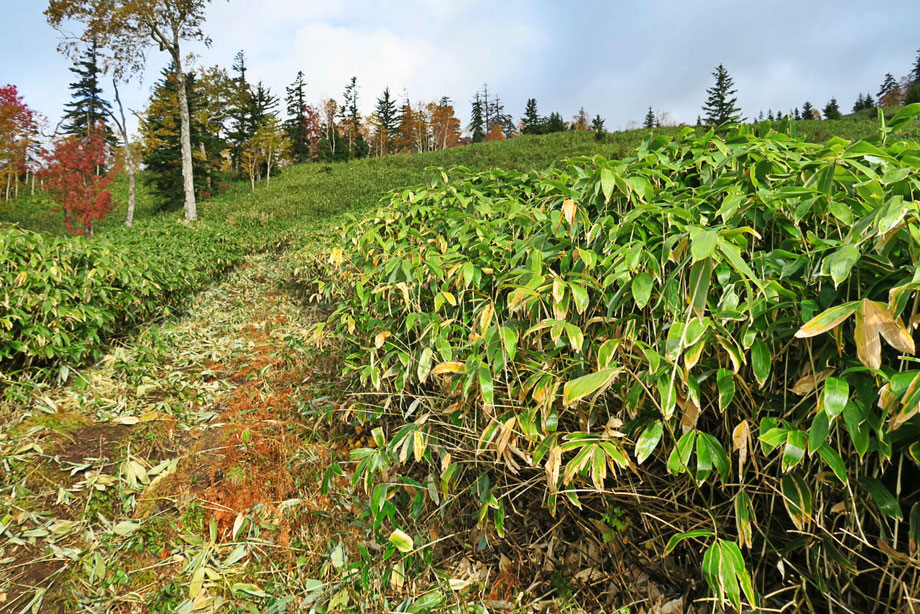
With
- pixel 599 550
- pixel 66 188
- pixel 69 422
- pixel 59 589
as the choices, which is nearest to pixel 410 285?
pixel 599 550

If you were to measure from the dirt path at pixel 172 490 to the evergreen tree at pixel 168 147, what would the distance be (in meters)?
17.2

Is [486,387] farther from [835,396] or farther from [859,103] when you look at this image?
[859,103]

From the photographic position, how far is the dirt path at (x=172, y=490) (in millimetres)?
1429

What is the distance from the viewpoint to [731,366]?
0.93 metres

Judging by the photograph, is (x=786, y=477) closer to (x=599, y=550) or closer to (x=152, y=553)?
(x=599, y=550)

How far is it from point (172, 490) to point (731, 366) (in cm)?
223

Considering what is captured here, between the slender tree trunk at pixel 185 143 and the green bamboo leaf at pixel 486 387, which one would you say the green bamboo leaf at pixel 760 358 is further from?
the slender tree trunk at pixel 185 143

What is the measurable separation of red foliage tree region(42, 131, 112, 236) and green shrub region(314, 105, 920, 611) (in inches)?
714

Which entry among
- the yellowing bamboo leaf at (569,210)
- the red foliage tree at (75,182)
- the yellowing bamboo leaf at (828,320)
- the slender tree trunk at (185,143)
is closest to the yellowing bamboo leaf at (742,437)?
the yellowing bamboo leaf at (828,320)

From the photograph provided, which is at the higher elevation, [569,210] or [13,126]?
[13,126]

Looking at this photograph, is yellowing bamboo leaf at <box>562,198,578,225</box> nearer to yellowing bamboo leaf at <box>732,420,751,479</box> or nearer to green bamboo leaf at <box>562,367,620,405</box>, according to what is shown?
green bamboo leaf at <box>562,367,620,405</box>

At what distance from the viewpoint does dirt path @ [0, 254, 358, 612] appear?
143cm

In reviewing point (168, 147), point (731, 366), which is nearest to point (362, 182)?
point (168, 147)

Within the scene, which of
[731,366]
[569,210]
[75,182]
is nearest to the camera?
[731,366]
